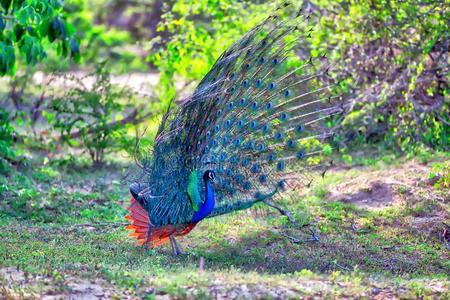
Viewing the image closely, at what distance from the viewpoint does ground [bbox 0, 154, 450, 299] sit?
6.59m

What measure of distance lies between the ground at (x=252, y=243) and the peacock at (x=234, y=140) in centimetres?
37

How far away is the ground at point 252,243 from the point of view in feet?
21.6

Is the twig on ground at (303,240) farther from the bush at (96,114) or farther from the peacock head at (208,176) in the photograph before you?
the bush at (96,114)

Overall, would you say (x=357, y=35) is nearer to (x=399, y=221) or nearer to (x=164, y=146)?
(x=399, y=221)

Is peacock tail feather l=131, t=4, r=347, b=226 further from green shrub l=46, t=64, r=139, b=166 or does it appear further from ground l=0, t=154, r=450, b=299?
green shrub l=46, t=64, r=139, b=166

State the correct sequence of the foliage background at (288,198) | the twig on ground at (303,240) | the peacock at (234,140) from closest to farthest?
the peacock at (234,140)
the foliage background at (288,198)
the twig on ground at (303,240)

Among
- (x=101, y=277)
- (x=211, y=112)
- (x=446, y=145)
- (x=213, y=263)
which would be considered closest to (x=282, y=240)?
(x=213, y=263)

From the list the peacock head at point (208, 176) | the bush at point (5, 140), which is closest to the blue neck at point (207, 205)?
the peacock head at point (208, 176)

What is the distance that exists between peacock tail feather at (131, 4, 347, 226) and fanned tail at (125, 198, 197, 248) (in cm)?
11

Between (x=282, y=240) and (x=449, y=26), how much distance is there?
3858 millimetres

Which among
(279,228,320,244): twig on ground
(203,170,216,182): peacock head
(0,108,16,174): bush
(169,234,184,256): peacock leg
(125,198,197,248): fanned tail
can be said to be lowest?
(279,228,320,244): twig on ground

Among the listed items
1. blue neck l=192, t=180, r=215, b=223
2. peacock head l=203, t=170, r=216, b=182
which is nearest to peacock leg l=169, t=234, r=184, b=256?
blue neck l=192, t=180, r=215, b=223

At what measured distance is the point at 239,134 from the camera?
8.26 metres

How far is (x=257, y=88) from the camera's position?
8.34 m
